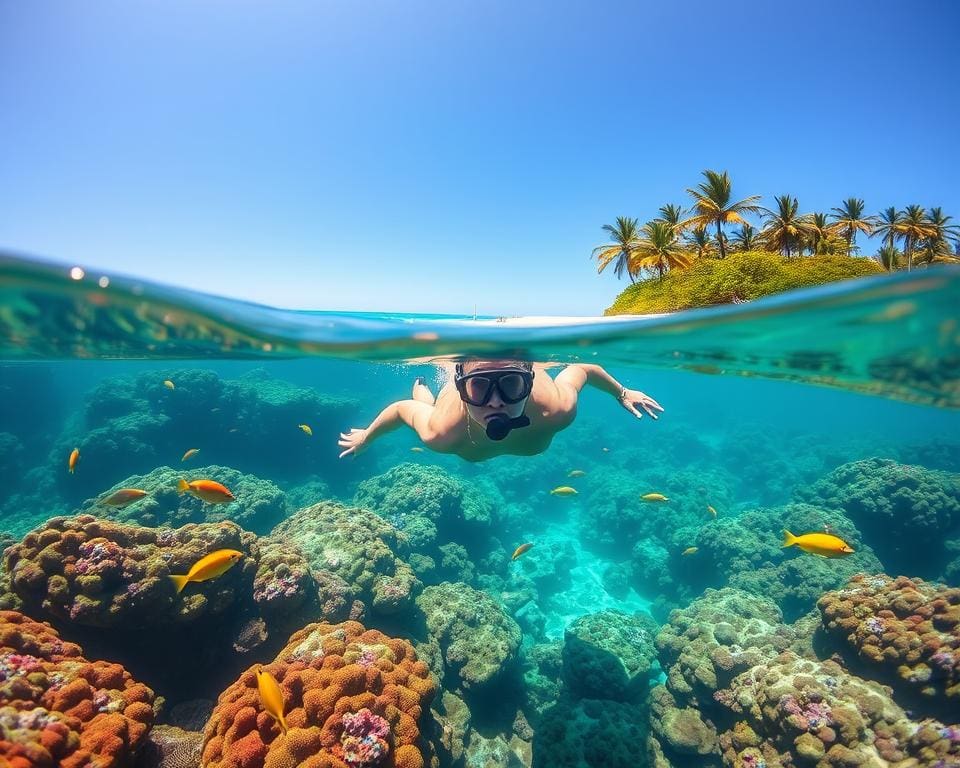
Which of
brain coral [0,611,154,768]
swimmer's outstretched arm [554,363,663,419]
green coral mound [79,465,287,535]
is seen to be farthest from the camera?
green coral mound [79,465,287,535]

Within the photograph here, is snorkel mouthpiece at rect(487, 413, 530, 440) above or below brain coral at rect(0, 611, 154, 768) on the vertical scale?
above

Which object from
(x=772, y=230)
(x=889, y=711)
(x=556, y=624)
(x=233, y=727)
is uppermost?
(x=772, y=230)

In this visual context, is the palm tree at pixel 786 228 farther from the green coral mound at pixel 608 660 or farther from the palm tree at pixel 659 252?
the green coral mound at pixel 608 660

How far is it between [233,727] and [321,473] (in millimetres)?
18003

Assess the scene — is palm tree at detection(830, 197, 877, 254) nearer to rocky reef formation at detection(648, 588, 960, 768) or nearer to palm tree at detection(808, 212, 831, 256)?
palm tree at detection(808, 212, 831, 256)

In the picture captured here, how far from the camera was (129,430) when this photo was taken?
18922 millimetres

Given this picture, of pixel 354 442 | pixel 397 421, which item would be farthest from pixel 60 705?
pixel 397 421

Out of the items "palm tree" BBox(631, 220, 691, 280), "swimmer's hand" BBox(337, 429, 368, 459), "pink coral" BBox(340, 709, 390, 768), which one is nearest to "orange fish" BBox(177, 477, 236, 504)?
"swimmer's hand" BBox(337, 429, 368, 459)

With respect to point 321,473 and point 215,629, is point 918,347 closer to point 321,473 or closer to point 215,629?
point 215,629

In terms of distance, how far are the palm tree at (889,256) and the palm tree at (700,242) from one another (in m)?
5.60

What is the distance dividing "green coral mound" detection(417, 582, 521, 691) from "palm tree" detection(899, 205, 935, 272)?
17.2 metres

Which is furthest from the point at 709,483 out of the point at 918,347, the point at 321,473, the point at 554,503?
the point at 321,473

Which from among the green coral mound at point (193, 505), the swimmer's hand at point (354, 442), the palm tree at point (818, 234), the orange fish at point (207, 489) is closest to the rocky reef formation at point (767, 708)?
the swimmer's hand at point (354, 442)

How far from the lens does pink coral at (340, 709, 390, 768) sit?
4.23 metres
